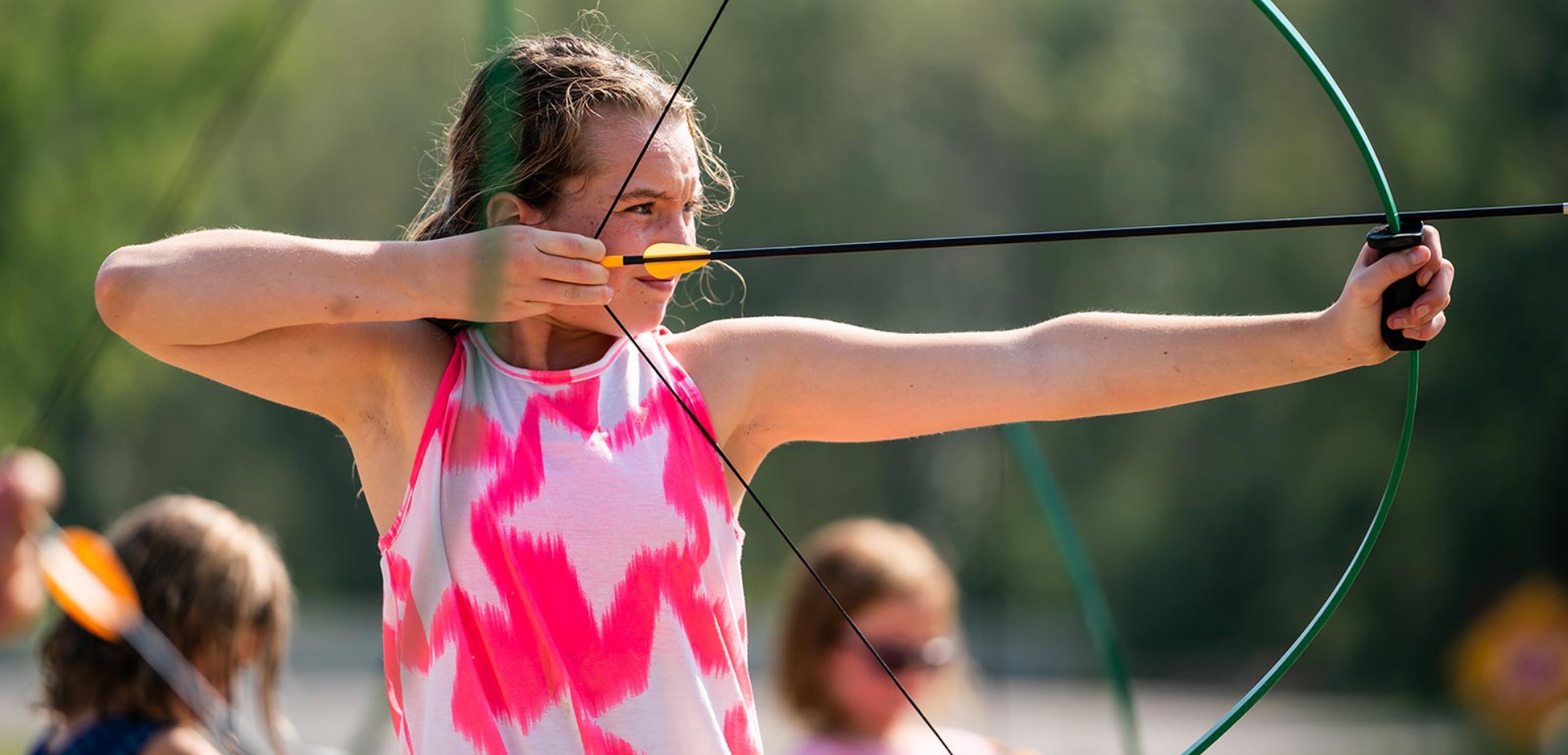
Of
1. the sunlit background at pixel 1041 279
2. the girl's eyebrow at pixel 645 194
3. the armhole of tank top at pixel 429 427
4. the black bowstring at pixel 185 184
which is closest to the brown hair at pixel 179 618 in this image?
the black bowstring at pixel 185 184

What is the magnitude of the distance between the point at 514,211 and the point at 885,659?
4.38ft

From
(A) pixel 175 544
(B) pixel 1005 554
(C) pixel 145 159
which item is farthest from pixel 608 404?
(B) pixel 1005 554

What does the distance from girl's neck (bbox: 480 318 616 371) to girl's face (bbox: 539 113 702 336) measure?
0.07ft

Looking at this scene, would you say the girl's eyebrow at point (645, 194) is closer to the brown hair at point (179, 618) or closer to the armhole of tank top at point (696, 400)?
the armhole of tank top at point (696, 400)

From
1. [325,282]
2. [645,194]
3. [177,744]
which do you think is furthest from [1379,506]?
[177,744]

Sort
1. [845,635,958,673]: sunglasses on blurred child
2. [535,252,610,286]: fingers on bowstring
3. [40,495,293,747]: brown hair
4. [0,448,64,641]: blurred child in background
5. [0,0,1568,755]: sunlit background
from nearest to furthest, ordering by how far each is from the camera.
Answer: [535,252,610,286]: fingers on bowstring → [0,448,64,641]: blurred child in background → [40,495,293,747]: brown hair → [845,635,958,673]: sunglasses on blurred child → [0,0,1568,755]: sunlit background

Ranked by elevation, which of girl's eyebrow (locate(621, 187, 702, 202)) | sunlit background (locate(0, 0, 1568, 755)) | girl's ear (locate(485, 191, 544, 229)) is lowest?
girl's ear (locate(485, 191, 544, 229))

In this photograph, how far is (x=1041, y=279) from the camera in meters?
16.3

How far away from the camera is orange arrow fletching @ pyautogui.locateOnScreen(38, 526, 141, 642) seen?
95.3 inches

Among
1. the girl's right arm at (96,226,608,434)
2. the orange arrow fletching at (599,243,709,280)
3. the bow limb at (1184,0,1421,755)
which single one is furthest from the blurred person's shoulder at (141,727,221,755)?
the bow limb at (1184,0,1421,755)

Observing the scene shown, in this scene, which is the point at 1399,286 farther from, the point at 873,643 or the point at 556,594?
the point at 873,643

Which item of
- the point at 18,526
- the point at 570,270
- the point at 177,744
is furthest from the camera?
the point at 177,744

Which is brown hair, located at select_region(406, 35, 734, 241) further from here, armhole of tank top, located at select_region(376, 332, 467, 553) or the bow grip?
the bow grip

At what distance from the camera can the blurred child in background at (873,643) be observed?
8.93ft
